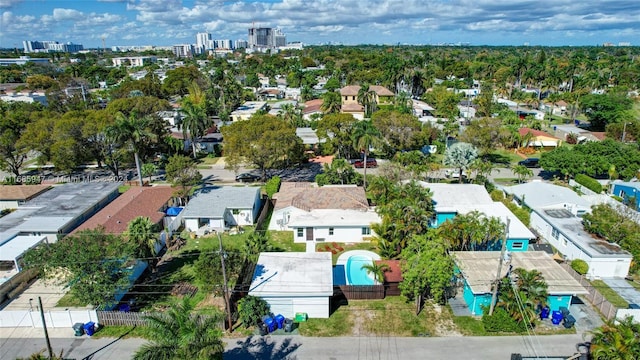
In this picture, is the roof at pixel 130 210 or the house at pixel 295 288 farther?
the roof at pixel 130 210

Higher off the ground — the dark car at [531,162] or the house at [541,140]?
the house at [541,140]

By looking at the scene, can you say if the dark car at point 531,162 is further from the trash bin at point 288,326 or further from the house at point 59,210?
the house at point 59,210

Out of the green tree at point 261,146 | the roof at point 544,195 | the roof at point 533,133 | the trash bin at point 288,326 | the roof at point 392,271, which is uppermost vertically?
the green tree at point 261,146

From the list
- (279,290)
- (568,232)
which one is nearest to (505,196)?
(568,232)

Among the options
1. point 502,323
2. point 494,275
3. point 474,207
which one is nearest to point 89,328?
point 502,323

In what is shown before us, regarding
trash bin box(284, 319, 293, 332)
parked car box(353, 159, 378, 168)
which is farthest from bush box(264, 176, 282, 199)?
trash bin box(284, 319, 293, 332)

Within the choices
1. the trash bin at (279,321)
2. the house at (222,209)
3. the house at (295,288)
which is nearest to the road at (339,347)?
the trash bin at (279,321)
